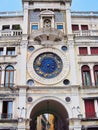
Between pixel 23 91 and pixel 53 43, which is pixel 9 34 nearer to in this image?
pixel 53 43

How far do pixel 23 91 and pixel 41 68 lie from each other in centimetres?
327

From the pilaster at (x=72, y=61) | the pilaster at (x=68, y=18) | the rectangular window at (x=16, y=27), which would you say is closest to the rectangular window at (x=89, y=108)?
the pilaster at (x=72, y=61)

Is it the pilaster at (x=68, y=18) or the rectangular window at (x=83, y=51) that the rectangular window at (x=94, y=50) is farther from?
the pilaster at (x=68, y=18)

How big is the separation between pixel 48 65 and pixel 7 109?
6250 mm

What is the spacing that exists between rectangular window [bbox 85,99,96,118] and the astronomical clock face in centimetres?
361

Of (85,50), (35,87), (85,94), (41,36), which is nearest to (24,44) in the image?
(41,36)

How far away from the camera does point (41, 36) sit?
27000 mm

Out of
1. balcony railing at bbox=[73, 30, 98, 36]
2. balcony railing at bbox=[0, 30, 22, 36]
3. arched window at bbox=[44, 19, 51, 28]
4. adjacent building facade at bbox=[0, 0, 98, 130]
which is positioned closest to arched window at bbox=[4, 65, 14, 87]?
adjacent building facade at bbox=[0, 0, 98, 130]

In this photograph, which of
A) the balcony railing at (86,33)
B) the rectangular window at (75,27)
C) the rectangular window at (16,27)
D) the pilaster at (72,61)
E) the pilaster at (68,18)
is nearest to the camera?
the pilaster at (72,61)

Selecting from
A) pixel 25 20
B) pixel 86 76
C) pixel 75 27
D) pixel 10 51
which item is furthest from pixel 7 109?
pixel 75 27

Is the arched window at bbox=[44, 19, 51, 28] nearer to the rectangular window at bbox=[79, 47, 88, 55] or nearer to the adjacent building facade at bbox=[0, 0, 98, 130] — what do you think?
the adjacent building facade at bbox=[0, 0, 98, 130]

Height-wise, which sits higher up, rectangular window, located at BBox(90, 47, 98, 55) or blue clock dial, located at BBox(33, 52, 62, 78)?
rectangular window, located at BBox(90, 47, 98, 55)

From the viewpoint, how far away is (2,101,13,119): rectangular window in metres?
23.6

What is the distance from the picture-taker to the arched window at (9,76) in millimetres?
25062
